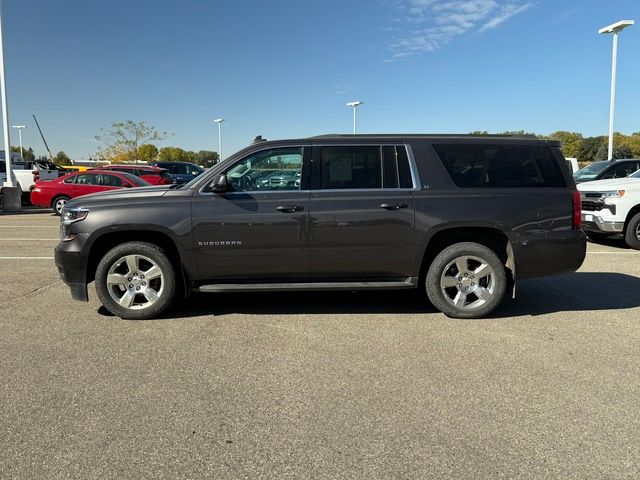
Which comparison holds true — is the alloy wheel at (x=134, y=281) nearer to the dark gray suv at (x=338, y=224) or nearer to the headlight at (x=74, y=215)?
the dark gray suv at (x=338, y=224)

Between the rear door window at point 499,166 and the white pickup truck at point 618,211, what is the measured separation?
527cm

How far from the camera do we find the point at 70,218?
17.1ft

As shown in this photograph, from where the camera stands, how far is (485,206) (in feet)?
17.1

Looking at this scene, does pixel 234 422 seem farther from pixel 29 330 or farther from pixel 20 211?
pixel 20 211

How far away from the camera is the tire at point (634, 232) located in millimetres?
9750

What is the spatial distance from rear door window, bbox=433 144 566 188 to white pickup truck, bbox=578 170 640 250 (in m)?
5.27

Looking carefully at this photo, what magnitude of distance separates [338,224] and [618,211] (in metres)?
7.12

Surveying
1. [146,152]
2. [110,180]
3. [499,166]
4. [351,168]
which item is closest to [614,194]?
[499,166]

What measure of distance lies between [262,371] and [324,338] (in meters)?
0.90

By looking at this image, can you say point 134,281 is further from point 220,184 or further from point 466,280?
point 466,280

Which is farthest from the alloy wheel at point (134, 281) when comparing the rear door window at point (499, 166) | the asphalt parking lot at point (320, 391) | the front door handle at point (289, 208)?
the rear door window at point (499, 166)

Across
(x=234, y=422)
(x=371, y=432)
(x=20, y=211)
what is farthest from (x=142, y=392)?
(x=20, y=211)

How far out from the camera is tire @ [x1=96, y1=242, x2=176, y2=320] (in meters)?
5.16

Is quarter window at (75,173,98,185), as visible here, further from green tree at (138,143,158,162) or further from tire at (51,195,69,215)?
green tree at (138,143,158,162)
